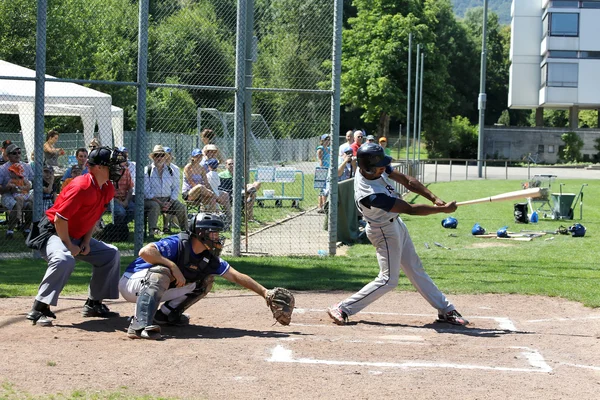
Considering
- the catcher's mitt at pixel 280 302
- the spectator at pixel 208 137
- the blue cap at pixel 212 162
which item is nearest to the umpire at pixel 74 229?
the catcher's mitt at pixel 280 302

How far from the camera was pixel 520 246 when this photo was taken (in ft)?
51.7

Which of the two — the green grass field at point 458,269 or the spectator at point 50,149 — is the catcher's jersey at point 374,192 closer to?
the green grass field at point 458,269

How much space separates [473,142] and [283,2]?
59.2 meters

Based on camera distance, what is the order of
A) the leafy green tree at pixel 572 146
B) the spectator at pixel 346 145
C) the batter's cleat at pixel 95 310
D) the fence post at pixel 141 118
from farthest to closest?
1. the leafy green tree at pixel 572 146
2. the spectator at pixel 346 145
3. the fence post at pixel 141 118
4. the batter's cleat at pixel 95 310

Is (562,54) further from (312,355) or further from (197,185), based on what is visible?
(312,355)

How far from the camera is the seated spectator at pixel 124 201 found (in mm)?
14539

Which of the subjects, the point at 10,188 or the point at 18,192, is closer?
the point at 10,188

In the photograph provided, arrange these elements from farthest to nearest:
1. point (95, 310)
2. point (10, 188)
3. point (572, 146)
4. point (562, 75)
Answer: point (562, 75) < point (572, 146) < point (10, 188) < point (95, 310)

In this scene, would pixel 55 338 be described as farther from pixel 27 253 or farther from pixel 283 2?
pixel 283 2

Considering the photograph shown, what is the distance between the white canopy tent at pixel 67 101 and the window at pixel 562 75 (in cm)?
5799

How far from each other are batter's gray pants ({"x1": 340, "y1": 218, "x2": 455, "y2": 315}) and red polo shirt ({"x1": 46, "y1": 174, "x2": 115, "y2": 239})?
2.57 metres

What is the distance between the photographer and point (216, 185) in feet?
52.5

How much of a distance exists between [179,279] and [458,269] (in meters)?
6.10

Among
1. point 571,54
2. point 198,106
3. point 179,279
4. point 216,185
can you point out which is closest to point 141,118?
point 198,106
